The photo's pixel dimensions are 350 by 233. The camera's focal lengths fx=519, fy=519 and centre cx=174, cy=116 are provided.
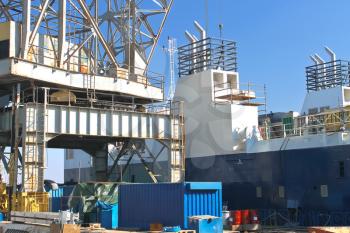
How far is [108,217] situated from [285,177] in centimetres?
1152

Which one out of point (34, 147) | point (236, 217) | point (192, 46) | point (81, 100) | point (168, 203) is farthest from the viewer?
point (192, 46)

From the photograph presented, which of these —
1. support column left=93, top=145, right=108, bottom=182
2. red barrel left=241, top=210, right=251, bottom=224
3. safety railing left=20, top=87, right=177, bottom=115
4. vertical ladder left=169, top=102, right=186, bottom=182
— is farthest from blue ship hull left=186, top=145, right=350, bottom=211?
support column left=93, top=145, right=108, bottom=182

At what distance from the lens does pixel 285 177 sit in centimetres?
3238

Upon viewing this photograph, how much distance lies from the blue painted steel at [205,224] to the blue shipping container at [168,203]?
49.6 inches

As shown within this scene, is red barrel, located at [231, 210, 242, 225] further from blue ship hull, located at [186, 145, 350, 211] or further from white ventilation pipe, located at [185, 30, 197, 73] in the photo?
white ventilation pipe, located at [185, 30, 197, 73]

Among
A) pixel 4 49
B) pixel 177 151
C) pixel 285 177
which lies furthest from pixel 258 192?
pixel 4 49

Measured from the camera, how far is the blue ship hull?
29719mm

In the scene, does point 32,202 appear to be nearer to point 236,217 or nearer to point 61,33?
point 61,33

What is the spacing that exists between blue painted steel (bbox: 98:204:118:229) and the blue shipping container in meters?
0.84

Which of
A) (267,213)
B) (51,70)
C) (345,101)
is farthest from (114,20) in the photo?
(345,101)

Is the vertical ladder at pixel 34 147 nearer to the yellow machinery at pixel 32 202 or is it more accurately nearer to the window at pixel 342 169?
the yellow machinery at pixel 32 202

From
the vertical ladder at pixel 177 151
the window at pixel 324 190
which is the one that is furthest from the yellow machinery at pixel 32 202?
the window at pixel 324 190

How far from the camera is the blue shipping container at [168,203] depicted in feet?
79.5

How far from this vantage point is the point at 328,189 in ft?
98.5
